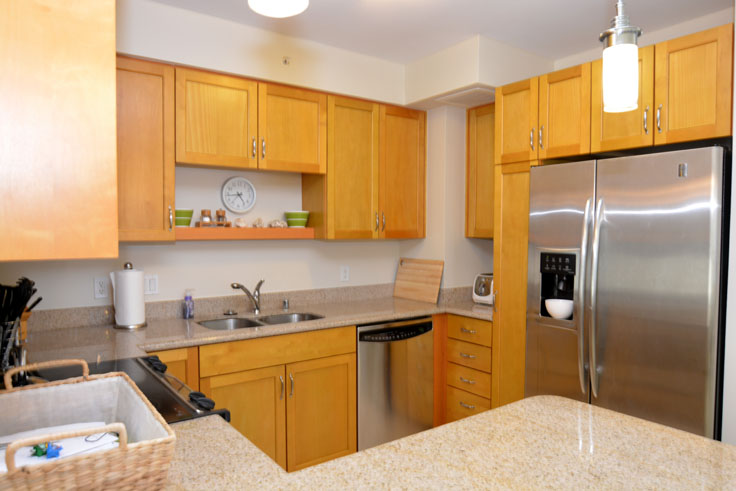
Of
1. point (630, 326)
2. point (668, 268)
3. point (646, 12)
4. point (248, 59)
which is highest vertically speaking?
point (646, 12)

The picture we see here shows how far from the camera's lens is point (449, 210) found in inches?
138

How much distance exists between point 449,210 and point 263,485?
276 centimetres

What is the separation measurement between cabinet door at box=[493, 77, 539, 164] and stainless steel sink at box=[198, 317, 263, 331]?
1.76m

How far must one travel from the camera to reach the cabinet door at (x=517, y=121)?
2.76 m

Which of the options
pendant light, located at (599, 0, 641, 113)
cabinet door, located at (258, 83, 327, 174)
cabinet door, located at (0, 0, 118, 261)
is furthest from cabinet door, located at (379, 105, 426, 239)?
cabinet door, located at (0, 0, 118, 261)

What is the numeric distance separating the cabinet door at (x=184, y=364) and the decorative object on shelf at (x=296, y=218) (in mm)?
1105

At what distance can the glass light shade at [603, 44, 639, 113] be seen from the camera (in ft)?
3.28

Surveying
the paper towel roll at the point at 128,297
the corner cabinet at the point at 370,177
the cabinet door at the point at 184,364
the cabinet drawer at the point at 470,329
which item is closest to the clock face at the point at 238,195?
the corner cabinet at the point at 370,177

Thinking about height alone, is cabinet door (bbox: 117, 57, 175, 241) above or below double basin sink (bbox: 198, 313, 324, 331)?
above

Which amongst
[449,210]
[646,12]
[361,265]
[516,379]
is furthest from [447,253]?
[646,12]

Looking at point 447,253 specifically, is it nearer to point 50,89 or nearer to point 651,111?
point 651,111

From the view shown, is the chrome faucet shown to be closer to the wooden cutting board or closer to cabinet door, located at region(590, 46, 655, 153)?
the wooden cutting board

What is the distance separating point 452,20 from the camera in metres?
2.71

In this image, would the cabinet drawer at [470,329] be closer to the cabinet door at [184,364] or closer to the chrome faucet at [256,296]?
the chrome faucet at [256,296]
